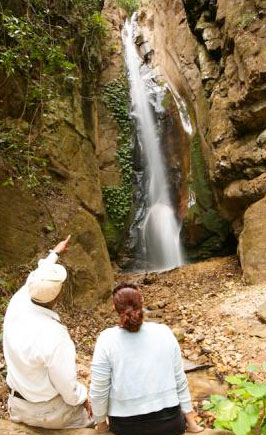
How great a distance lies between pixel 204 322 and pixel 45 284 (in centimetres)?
450

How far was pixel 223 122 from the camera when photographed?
9.88 metres

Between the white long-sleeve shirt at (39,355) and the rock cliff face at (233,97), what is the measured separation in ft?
21.4

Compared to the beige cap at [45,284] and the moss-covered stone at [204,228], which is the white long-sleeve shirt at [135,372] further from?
the moss-covered stone at [204,228]

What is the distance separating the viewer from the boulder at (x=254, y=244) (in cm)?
787

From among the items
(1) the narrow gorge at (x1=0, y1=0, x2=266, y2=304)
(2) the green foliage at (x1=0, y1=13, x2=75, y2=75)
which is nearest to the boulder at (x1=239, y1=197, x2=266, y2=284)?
(1) the narrow gorge at (x1=0, y1=0, x2=266, y2=304)

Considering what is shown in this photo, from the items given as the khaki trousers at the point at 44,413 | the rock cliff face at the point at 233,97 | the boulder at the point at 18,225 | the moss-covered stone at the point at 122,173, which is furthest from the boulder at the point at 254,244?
the khaki trousers at the point at 44,413

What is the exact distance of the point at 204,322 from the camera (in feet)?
20.9

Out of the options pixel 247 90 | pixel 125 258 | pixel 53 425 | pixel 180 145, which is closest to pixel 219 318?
pixel 53 425

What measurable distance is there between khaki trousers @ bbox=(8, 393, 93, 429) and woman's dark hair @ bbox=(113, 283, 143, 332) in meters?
0.70

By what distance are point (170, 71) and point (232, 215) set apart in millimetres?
7828

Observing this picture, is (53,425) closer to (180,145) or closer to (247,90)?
(247,90)

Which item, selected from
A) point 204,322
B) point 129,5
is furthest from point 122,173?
point 129,5

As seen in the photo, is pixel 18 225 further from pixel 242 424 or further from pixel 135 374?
pixel 242 424

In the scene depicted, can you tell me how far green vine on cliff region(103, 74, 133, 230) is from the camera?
1210 cm
